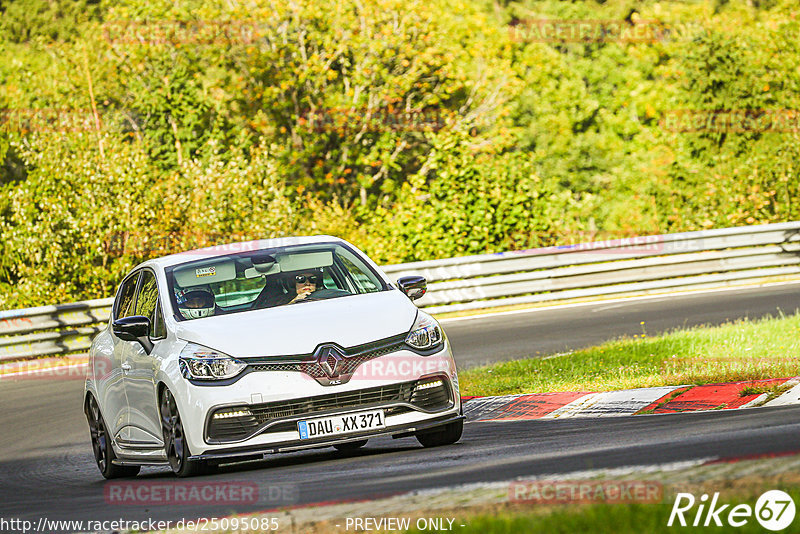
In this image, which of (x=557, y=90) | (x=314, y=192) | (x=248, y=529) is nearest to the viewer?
(x=248, y=529)

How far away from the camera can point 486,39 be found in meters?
54.1

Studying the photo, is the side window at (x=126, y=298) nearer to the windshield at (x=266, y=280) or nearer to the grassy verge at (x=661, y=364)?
the windshield at (x=266, y=280)

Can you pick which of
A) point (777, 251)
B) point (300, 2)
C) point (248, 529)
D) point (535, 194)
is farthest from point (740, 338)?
point (300, 2)

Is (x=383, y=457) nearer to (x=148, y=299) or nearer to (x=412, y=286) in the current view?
(x=412, y=286)

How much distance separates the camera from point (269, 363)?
26.1 feet

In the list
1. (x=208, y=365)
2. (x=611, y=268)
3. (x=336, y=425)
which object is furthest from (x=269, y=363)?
(x=611, y=268)

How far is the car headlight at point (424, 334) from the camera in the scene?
27.3 ft

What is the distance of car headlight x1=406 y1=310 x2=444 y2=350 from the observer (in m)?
8.32

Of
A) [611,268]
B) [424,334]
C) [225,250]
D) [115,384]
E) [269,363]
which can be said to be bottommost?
[611,268]

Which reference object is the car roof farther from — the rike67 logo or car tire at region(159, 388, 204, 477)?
the rike67 logo

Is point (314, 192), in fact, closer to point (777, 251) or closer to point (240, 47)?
point (240, 47)

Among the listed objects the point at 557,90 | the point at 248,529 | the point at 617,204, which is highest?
the point at 248,529

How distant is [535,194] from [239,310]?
17.5 m

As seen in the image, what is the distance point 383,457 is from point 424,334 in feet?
2.89
